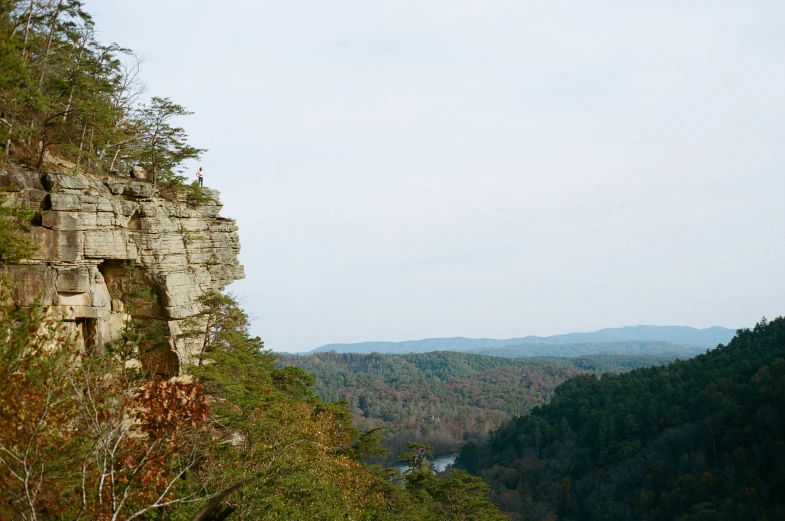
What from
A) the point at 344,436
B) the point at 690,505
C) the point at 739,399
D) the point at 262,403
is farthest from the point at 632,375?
the point at 262,403

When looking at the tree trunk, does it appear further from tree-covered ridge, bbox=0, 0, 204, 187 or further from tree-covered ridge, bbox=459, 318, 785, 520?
tree-covered ridge, bbox=459, 318, 785, 520

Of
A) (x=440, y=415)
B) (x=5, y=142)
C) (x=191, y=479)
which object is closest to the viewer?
(x=191, y=479)

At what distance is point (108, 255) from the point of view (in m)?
19.7

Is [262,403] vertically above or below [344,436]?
above

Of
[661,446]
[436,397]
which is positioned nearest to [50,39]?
[661,446]

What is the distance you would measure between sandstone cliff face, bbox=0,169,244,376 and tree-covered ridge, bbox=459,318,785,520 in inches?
1741

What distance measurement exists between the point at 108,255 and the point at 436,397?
462 ft

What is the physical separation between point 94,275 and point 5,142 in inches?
202

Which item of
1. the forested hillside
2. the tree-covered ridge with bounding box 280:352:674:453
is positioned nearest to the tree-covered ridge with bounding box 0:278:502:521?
the forested hillside

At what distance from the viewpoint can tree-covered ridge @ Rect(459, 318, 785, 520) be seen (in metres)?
50.4

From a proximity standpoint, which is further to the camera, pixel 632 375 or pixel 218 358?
pixel 632 375

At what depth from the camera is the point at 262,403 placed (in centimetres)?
2130

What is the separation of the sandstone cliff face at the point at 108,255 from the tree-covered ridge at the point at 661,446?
44226 millimetres

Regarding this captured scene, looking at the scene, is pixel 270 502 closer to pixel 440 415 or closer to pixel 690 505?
pixel 690 505
